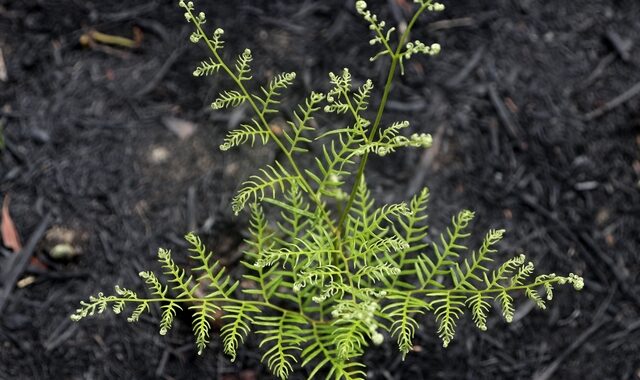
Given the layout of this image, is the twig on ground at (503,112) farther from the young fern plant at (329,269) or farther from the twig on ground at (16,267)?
the twig on ground at (16,267)

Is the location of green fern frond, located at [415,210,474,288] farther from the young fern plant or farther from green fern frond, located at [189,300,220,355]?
green fern frond, located at [189,300,220,355]

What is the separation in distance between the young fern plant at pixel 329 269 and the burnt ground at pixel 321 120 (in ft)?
0.50

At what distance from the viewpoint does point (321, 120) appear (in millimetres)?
3350

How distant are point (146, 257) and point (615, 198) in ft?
7.16

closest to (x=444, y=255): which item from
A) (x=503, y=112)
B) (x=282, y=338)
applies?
(x=282, y=338)

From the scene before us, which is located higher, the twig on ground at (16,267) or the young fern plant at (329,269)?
the young fern plant at (329,269)

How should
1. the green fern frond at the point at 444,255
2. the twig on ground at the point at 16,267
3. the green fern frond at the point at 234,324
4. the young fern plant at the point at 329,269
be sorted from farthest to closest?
the twig on ground at the point at 16,267, the green fern frond at the point at 444,255, the green fern frond at the point at 234,324, the young fern plant at the point at 329,269

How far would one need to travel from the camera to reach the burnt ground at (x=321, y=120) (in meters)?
3.05

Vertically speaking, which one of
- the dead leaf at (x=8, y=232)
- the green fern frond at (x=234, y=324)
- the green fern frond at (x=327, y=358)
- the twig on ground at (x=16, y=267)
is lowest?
the twig on ground at (x=16, y=267)

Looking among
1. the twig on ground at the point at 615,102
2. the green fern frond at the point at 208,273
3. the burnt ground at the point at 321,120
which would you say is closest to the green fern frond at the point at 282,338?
the green fern frond at the point at 208,273

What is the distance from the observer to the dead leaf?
3.12 m

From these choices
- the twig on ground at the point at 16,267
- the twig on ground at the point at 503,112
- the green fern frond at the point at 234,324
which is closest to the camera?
the green fern frond at the point at 234,324

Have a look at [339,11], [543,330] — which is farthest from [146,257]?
[543,330]

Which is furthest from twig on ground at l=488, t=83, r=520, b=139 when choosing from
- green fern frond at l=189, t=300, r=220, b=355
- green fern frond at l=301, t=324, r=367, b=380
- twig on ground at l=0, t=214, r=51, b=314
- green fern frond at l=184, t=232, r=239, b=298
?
twig on ground at l=0, t=214, r=51, b=314
